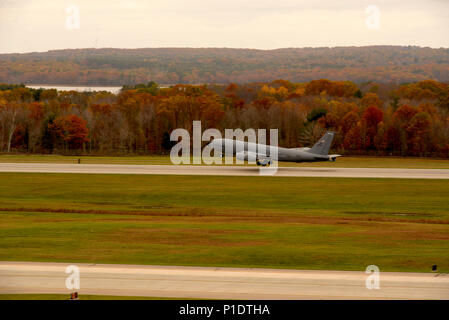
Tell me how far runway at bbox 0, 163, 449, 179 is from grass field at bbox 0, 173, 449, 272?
5.05 meters

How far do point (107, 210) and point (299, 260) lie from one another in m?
27.3

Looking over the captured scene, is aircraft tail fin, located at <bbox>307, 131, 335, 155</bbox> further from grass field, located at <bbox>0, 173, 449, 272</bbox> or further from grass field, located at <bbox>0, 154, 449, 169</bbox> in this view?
grass field, located at <bbox>0, 173, 449, 272</bbox>

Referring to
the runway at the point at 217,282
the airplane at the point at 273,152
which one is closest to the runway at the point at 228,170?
the airplane at the point at 273,152

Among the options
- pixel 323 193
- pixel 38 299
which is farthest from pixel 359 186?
pixel 38 299

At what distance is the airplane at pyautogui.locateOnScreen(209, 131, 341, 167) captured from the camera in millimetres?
88125

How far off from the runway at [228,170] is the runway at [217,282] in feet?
171

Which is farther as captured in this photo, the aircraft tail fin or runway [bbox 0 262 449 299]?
the aircraft tail fin

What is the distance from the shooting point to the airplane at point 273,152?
8812 cm

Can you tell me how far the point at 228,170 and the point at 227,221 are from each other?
4008 centimetres

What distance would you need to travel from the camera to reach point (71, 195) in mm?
65062

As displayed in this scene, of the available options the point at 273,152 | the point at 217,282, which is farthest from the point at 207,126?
the point at 217,282

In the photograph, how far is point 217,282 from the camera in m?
27.9

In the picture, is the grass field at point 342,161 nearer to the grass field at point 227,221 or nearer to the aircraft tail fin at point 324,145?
the aircraft tail fin at point 324,145

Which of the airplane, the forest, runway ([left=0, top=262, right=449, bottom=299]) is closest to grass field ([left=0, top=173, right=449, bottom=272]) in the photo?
runway ([left=0, top=262, right=449, bottom=299])
